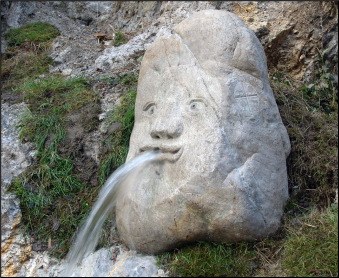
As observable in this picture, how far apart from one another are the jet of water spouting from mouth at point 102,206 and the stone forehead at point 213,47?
0.78 meters

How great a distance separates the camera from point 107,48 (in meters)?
6.23

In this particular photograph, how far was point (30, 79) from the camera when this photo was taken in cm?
555

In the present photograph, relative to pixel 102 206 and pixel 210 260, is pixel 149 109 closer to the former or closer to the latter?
pixel 102 206

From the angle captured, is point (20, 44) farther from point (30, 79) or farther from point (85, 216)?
point (85, 216)

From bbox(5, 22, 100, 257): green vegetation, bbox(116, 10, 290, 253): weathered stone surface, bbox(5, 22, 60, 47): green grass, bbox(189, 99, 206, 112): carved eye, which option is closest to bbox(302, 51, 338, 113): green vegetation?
bbox(116, 10, 290, 253): weathered stone surface

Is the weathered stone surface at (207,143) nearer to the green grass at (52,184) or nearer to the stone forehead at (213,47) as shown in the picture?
the stone forehead at (213,47)

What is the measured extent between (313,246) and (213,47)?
5.30 feet

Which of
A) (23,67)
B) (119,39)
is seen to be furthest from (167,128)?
(119,39)

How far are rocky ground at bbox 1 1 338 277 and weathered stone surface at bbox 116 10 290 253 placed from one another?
38 cm

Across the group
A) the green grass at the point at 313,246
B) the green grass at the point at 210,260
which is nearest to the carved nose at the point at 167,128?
the green grass at the point at 210,260

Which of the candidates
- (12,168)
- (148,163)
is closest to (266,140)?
(148,163)

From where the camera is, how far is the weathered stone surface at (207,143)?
10.8 feet

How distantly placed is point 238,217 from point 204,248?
0.35 m

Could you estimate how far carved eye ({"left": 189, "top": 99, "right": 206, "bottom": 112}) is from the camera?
11.7 ft
